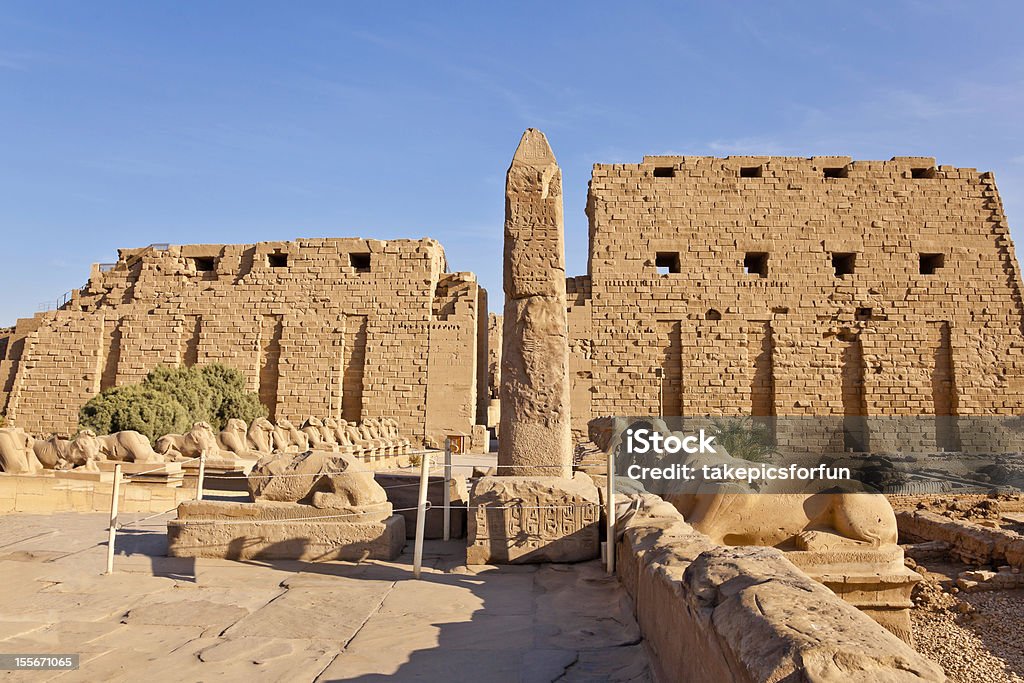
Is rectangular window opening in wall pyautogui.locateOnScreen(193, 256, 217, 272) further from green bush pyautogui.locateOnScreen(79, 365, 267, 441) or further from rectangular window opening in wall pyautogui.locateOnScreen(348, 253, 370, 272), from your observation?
rectangular window opening in wall pyautogui.locateOnScreen(348, 253, 370, 272)

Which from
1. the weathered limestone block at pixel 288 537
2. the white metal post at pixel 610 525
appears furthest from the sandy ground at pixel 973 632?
the weathered limestone block at pixel 288 537

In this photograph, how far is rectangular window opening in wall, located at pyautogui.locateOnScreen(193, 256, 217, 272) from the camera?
71.6ft

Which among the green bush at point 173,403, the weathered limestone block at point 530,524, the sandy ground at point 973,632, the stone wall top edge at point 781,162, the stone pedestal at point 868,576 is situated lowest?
the sandy ground at point 973,632

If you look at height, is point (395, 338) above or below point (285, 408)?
above

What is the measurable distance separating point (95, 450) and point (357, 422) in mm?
10335

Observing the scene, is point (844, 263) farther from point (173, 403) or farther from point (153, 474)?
point (173, 403)

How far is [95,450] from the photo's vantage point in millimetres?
9203

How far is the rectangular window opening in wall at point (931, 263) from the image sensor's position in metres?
19.1

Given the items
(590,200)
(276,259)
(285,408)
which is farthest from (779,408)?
(276,259)

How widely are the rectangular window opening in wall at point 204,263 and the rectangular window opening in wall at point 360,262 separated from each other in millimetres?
4557

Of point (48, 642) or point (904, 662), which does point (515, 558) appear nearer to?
point (48, 642)

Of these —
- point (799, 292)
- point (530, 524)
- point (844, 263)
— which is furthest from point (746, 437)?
point (530, 524)

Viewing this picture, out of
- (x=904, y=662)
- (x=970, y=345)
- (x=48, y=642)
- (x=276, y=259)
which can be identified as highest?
(x=276, y=259)

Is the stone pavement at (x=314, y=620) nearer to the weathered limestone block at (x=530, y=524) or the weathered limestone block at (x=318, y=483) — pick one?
the weathered limestone block at (x=530, y=524)
